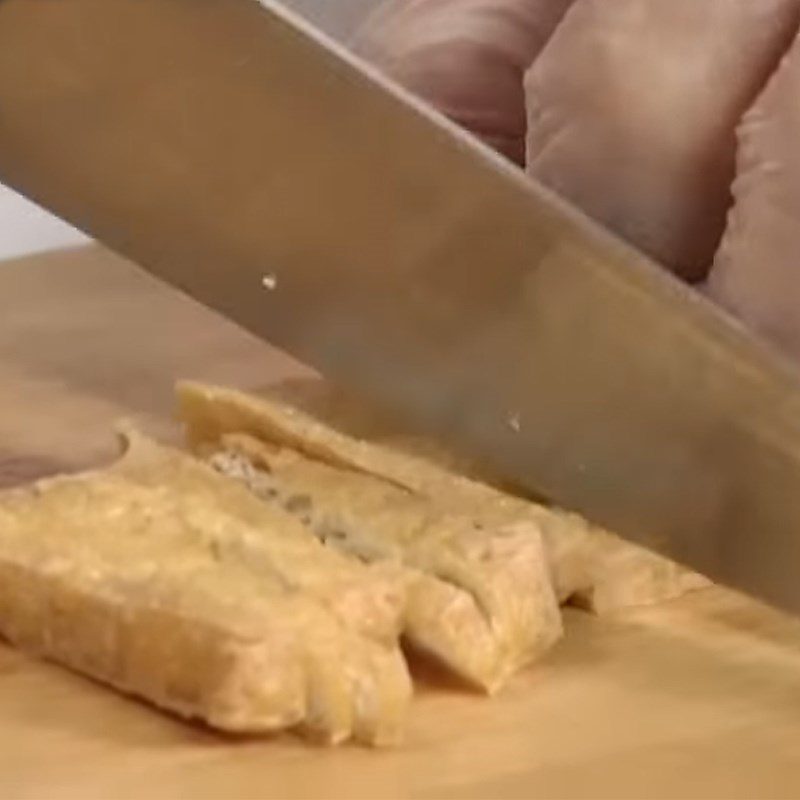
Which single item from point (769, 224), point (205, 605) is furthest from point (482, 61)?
point (205, 605)

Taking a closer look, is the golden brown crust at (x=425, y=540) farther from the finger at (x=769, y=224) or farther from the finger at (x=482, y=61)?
the finger at (x=482, y=61)

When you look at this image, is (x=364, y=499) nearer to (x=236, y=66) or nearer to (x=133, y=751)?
(x=133, y=751)

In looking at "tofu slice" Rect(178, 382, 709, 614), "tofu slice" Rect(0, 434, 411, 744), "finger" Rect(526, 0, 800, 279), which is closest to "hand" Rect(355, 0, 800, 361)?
"finger" Rect(526, 0, 800, 279)

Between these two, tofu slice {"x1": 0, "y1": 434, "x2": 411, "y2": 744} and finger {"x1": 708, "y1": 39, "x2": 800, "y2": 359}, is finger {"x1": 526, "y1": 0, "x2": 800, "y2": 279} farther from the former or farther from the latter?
tofu slice {"x1": 0, "y1": 434, "x2": 411, "y2": 744}

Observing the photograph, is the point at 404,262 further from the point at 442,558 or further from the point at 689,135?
the point at 689,135

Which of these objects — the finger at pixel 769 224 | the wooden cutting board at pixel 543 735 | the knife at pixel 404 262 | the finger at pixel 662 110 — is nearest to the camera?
the knife at pixel 404 262

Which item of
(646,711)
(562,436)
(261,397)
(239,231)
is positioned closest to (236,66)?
(239,231)

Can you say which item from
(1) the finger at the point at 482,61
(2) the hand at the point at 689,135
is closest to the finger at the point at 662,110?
(2) the hand at the point at 689,135
